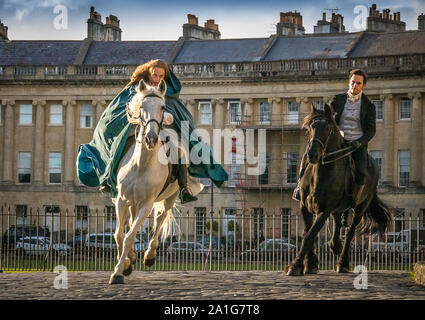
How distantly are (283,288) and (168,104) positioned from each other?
148 inches

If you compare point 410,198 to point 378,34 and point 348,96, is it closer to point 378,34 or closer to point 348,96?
point 378,34

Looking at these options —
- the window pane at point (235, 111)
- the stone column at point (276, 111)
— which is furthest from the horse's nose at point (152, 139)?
the window pane at point (235, 111)

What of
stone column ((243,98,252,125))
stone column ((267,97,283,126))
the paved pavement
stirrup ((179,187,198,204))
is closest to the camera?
the paved pavement

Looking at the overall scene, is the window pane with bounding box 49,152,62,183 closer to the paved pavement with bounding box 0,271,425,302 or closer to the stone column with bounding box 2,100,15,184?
the stone column with bounding box 2,100,15,184

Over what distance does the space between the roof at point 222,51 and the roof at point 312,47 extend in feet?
4.57

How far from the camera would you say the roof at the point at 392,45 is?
70.8 metres

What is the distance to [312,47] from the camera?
7294 centimetres

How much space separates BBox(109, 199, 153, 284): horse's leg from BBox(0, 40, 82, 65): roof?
64300 mm

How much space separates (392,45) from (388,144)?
6985 mm

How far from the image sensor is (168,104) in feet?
51.8

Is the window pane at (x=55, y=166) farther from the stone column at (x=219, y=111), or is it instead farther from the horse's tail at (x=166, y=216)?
the horse's tail at (x=166, y=216)

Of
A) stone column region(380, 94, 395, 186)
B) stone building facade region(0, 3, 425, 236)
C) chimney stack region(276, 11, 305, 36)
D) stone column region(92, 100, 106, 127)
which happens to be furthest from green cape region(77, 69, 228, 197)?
chimney stack region(276, 11, 305, 36)

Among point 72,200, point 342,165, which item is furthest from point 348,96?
point 72,200

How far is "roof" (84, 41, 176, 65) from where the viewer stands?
7706cm
